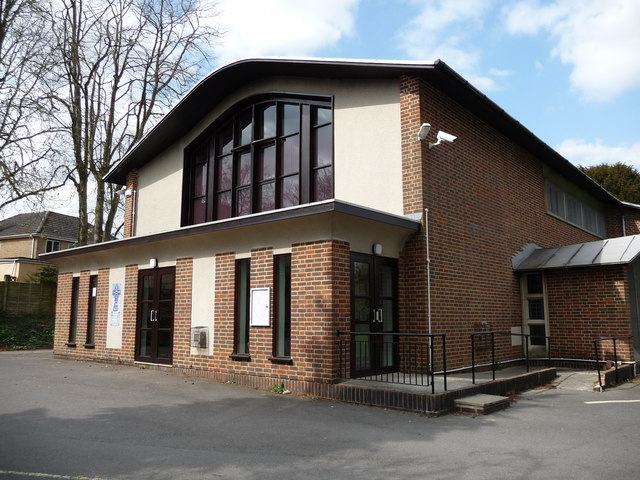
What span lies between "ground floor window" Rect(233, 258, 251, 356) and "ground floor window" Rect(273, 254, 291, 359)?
0.78 metres

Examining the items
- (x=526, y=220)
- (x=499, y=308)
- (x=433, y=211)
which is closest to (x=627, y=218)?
(x=526, y=220)

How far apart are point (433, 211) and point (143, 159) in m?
8.99

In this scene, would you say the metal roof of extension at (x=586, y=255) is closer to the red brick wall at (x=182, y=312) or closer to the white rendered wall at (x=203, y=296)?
the white rendered wall at (x=203, y=296)

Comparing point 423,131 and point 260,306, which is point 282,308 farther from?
point 423,131

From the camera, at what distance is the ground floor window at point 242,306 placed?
31.9ft

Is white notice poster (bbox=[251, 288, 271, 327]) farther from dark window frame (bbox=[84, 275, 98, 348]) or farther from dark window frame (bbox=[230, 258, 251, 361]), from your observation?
dark window frame (bbox=[84, 275, 98, 348])

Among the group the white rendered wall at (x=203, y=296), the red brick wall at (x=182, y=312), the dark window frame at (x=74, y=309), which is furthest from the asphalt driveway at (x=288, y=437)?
the dark window frame at (x=74, y=309)

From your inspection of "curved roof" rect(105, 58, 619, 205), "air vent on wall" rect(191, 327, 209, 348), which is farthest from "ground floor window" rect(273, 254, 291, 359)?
"curved roof" rect(105, 58, 619, 205)

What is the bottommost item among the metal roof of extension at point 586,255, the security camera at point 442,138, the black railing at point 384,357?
the black railing at point 384,357

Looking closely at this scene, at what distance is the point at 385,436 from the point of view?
19.4 ft

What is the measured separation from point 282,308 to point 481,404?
364cm

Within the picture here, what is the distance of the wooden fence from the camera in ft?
71.4

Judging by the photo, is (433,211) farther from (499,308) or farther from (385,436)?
(385,436)

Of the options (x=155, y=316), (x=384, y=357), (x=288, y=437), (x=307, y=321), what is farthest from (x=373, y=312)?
(x=155, y=316)
